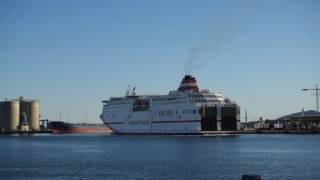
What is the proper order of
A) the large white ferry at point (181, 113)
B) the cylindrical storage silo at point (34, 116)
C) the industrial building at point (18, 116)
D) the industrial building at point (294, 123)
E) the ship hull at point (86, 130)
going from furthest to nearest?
the cylindrical storage silo at point (34, 116) → the industrial building at point (18, 116) → the ship hull at point (86, 130) → the industrial building at point (294, 123) → the large white ferry at point (181, 113)

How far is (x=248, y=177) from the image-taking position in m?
23.5

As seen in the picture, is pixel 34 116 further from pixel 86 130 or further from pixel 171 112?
pixel 171 112

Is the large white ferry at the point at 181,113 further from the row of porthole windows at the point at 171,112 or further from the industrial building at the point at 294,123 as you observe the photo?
the industrial building at the point at 294,123

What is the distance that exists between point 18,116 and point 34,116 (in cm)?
532

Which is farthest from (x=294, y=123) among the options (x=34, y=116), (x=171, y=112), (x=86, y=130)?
(x=34, y=116)

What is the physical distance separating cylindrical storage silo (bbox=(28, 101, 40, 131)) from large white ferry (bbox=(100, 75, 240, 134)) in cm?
6167

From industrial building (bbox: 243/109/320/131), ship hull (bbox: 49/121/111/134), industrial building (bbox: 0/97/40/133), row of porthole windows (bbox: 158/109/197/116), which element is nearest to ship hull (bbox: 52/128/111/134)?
ship hull (bbox: 49/121/111/134)

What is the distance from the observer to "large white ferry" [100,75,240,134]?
10656 centimetres

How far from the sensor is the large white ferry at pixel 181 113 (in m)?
107

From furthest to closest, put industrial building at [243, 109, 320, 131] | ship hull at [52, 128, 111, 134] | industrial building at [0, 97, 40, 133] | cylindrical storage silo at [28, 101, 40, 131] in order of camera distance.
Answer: cylindrical storage silo at [28, 101, 40, 131] → industrial building at [0, 97, 40, 133] → ship hull at [52, 128, 111, 134] → industrial building at [243, 109, 320, 131]

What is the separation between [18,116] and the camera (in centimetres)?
17975

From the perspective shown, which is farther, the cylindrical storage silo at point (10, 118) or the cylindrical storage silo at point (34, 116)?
the cylindrical storage silo at point (34, 116)

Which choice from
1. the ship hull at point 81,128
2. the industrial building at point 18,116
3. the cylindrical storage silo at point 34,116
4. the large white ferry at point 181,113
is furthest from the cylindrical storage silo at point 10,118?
the large white ferry at point 181,113

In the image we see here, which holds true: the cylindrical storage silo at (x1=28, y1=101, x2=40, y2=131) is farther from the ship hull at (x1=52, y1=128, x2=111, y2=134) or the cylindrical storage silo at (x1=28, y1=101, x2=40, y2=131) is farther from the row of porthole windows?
the row of porthole windows
